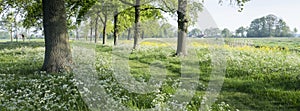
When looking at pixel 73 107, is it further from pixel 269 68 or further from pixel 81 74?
pixel 269 68

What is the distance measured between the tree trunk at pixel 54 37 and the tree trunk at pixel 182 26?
33.6ft

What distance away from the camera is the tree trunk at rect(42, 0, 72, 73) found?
14352 millimetres

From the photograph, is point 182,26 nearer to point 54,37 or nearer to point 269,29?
point 54,37

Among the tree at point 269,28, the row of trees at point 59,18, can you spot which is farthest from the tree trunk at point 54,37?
the tree at point 269,28

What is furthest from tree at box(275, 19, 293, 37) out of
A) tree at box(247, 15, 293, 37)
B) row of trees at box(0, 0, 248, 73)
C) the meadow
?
the meadow

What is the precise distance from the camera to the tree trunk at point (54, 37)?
47.1ft

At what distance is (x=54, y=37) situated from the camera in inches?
573

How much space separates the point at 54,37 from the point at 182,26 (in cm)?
1087

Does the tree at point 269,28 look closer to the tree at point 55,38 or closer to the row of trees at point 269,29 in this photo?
the row of trees at point 269,29

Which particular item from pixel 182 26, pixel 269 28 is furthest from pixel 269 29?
pixel 182 26

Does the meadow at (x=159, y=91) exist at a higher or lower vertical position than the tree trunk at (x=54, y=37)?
lower

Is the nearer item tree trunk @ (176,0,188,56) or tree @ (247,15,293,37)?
tree trunk @ (176,0,188,56)

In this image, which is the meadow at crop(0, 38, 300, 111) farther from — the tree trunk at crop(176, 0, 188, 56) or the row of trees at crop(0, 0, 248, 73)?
the tree trunk at crop(176, 0, 188, 56)

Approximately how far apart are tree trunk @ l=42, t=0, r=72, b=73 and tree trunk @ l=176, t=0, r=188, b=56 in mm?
10253
